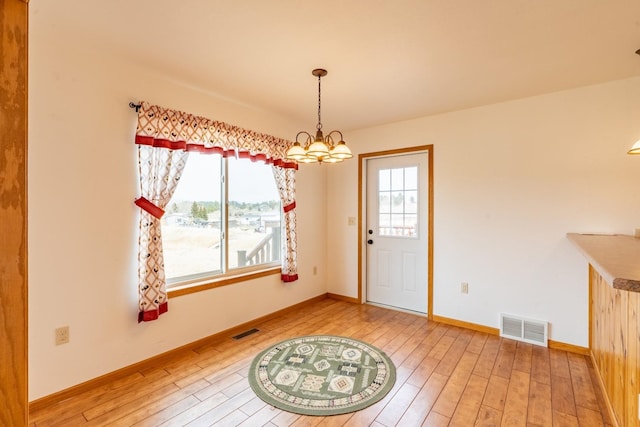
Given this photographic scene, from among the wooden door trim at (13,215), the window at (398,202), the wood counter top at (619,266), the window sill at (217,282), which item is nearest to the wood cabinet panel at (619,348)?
the wood counter top at (619,266)

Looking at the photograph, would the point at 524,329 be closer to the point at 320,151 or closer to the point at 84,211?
the point at 320,151

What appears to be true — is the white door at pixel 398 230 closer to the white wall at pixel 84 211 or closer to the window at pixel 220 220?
the window at pixel 220 220

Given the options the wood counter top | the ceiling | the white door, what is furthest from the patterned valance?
the wood counter top

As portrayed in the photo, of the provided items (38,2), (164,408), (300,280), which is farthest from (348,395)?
(38,2)

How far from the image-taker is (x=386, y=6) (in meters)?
1.71

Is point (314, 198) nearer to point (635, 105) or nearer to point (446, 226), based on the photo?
point (446, 226)

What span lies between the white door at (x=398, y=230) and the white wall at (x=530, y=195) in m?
0.22

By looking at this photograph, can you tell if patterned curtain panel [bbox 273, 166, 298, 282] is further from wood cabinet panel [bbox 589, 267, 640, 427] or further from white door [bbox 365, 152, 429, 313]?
wood cabinet panel [bbox 589, 267, 640, 427]

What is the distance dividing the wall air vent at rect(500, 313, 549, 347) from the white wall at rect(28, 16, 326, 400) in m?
3.25

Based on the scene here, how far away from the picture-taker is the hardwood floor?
1.89 m

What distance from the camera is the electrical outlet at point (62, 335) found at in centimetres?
206

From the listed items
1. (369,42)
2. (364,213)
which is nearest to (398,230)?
(364,213)

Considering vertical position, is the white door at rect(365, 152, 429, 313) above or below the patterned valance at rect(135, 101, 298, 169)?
below

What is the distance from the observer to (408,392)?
7.14 ft
